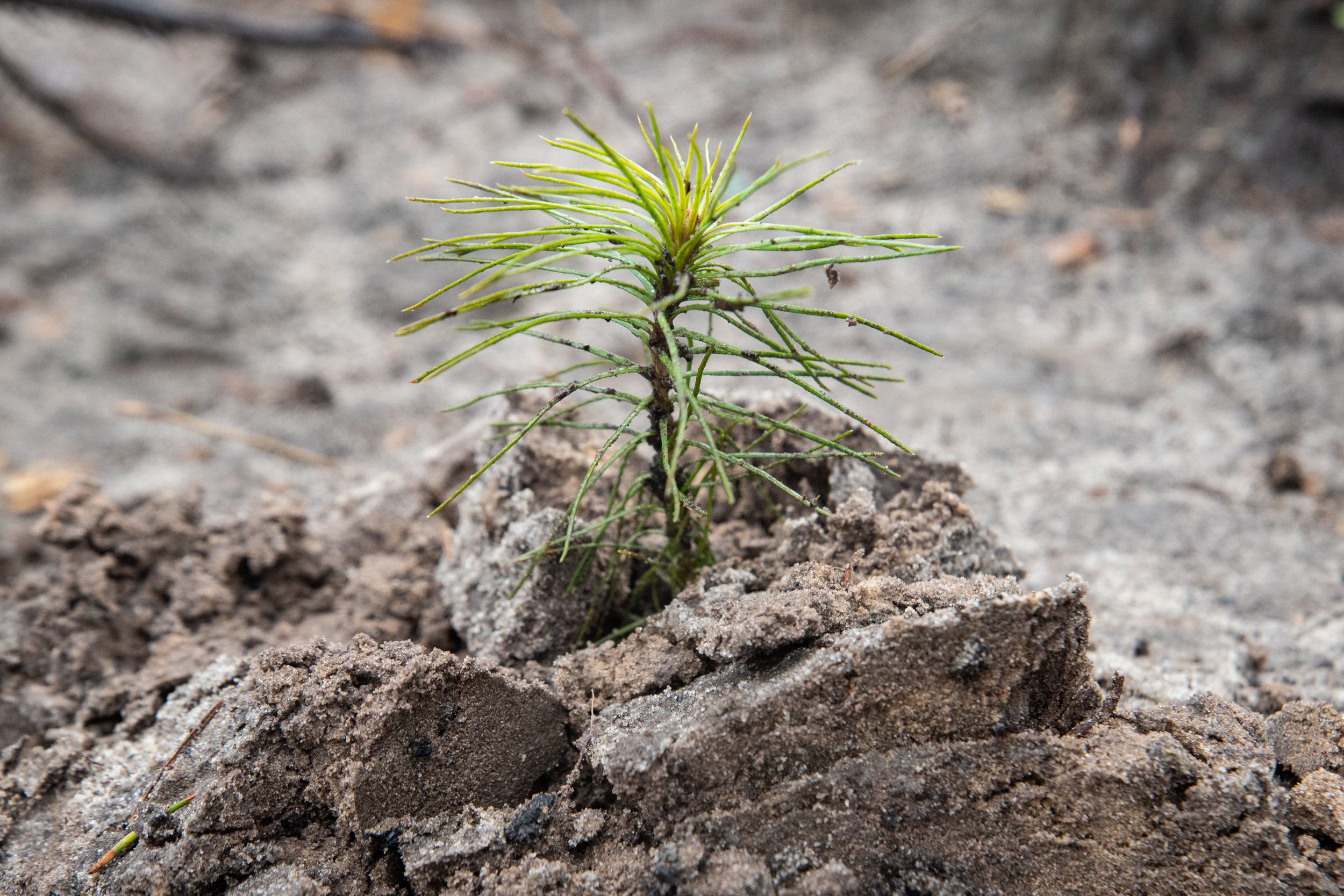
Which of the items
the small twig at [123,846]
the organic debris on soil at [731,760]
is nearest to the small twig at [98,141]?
the organic debris on soil at [731,760]

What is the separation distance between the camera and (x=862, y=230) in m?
3.69

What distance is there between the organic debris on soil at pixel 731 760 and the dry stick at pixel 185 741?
0.5 inches

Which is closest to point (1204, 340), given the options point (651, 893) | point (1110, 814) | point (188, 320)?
point (1110, 814)

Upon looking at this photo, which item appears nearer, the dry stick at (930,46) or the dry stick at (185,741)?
the dry stick at (185,741)

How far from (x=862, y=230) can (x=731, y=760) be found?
3.02 meters

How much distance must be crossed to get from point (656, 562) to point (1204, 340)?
2.74m

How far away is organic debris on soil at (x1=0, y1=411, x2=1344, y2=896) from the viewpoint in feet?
3.74

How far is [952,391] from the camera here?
9.76ft

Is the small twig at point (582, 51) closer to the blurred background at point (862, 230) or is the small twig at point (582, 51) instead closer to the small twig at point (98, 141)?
the blurred background at point (862, 230)

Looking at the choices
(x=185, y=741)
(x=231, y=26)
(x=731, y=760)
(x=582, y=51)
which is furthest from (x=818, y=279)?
(x=231, y=26)

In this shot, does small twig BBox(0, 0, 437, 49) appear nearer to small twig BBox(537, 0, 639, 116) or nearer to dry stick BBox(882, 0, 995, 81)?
small twig BBox(537, 0, 639, 116)

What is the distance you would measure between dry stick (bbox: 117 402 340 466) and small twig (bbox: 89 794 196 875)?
1700 mm

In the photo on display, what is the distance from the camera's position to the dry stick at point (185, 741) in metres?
1.31

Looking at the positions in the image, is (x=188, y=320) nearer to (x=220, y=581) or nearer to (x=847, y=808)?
(x=220, y=581)
